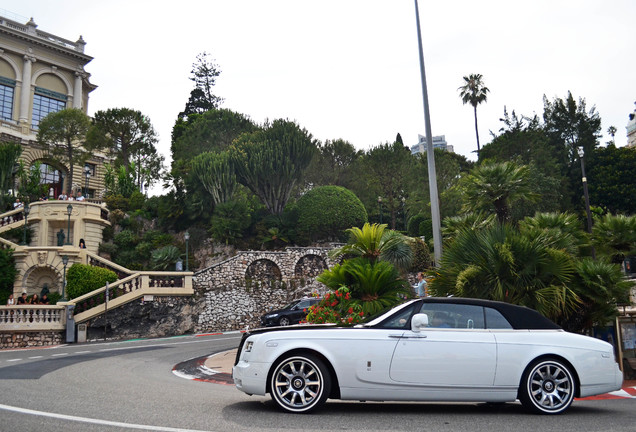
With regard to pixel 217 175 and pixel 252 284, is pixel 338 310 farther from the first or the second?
pixel 217 175

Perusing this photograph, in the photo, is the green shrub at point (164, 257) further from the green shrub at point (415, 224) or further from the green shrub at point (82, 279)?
the green shrub at point (415, 224)

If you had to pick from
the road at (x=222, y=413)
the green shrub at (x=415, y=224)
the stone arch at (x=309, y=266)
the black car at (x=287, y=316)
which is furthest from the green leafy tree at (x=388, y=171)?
the road at (x=222, y=413)

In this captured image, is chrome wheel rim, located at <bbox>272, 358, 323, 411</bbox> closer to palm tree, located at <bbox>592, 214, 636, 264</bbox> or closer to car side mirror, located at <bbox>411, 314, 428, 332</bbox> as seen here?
car side mirror, located at <bbox>411, 314, 428, 332</bbox>

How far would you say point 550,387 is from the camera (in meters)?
6.35

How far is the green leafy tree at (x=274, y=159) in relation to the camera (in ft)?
124

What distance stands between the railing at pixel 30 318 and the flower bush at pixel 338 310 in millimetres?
15925

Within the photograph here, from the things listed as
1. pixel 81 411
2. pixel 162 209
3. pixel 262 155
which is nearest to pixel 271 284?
pixel 262 155

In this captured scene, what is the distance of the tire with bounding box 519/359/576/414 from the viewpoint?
6285 millimetres

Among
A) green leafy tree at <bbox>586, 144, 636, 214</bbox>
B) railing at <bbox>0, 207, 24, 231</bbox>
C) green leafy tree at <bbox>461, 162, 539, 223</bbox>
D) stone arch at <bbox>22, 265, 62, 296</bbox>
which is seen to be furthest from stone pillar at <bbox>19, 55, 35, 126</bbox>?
green leafy tree at <bbox>586, 144, 636, 214</bbox>

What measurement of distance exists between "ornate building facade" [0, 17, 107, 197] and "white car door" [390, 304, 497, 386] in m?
52.5

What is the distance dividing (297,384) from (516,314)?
290 cm

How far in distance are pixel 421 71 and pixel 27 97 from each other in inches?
2144

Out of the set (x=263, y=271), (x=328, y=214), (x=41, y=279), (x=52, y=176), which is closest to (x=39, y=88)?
(x=52, y=176)

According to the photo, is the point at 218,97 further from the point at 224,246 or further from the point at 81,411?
the point at 81,411
